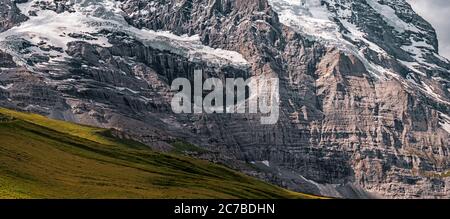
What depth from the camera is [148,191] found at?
189 meters

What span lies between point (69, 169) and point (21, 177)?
40307mm
